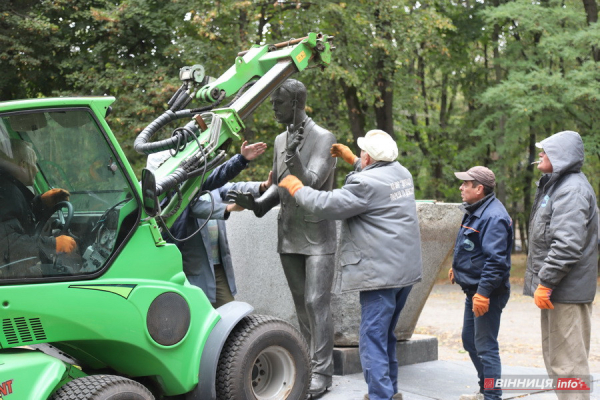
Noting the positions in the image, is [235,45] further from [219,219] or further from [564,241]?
[564,241]

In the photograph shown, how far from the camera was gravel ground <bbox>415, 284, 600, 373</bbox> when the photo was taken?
727 centimetres

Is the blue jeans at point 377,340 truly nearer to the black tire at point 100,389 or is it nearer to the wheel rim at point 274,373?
the wheel rim at point 274,373

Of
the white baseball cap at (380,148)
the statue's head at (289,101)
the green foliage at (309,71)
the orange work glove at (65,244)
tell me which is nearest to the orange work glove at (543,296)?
the white baseball cap at (380,148)

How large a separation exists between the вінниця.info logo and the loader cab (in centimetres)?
243

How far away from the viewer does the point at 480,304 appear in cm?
411

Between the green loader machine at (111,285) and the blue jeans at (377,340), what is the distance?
0.37m

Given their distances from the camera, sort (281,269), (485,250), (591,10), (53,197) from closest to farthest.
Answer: (53,197)
(485,250)
(281,269)
(591,10)

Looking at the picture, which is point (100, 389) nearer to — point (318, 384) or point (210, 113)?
point (210, 113)

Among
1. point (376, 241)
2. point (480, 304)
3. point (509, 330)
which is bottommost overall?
point (509, 330)

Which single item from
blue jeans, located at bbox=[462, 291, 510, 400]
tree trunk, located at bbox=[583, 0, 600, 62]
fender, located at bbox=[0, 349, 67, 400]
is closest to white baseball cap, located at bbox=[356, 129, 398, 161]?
blue jeans, located at bbox=[462, 291, 510, 400]

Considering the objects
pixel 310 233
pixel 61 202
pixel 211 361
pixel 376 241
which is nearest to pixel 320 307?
pixel 310 233

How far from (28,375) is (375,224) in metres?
2.08

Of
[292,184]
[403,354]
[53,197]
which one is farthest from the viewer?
[403,354]

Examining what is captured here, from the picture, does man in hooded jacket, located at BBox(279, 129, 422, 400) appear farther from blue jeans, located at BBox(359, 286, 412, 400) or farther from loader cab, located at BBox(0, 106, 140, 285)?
loader cab, located at BBox(0, 106, 140, 285)
